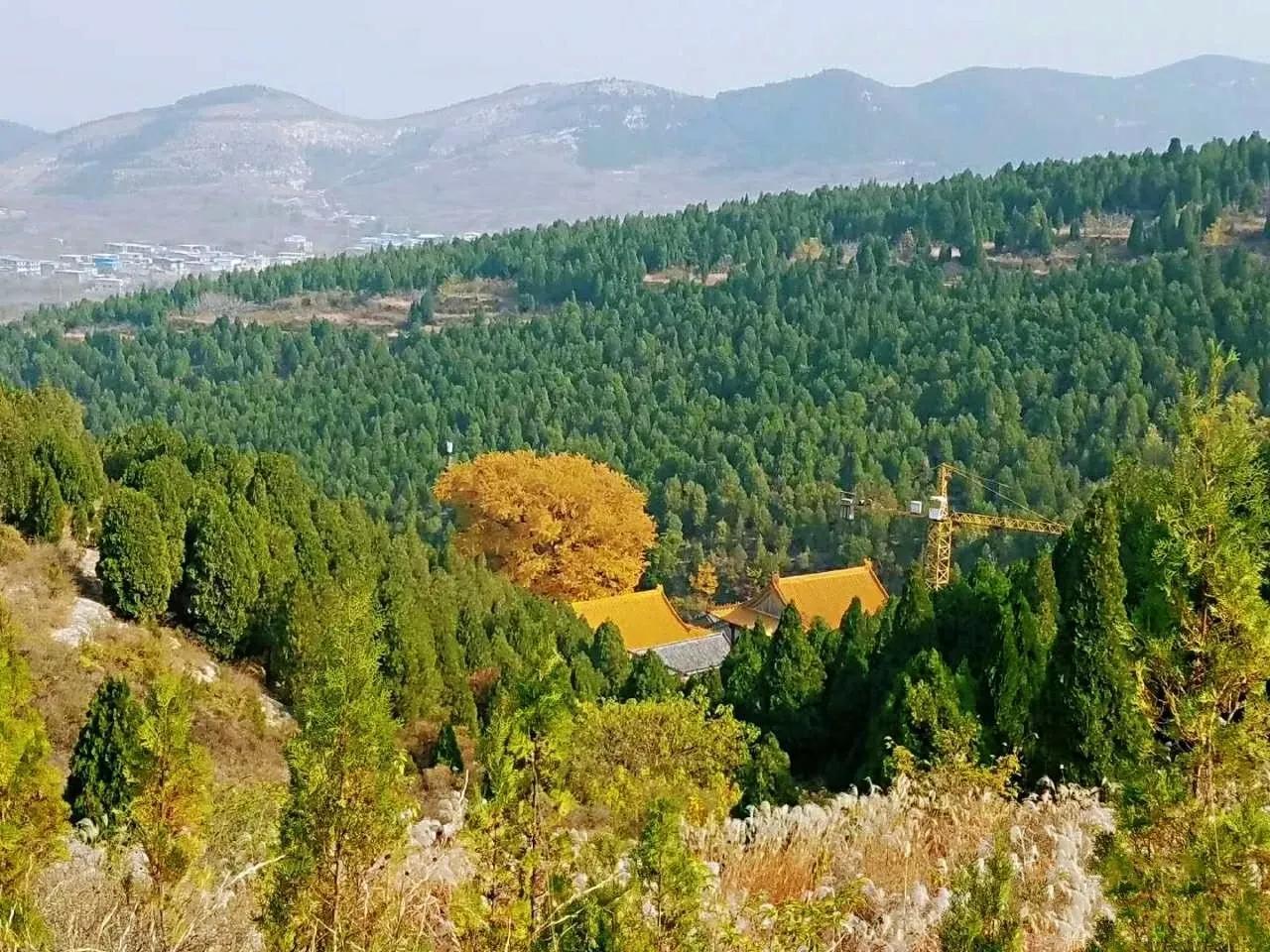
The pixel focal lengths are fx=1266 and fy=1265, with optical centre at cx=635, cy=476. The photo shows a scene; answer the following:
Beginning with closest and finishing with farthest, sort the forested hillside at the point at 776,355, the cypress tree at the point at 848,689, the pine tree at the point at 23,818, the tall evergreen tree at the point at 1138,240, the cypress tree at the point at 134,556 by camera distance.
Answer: the pine tree at the point at 23,818
the cypress tree at the point at 134,556
the cypress tree at the point at 848,689
the forested hillside at the point at 776,355
the tall evergreen tree at the point at 1138,240

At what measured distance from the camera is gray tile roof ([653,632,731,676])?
2309cm

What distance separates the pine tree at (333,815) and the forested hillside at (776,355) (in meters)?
30.7

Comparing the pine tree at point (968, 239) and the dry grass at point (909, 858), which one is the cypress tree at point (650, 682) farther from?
the pine tree at point (968, 239)

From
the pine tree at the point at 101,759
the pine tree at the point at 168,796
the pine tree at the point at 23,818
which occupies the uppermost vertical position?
the pine tree at the point at 168,796

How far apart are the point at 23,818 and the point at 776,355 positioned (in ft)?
157

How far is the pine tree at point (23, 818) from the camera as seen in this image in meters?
3.65

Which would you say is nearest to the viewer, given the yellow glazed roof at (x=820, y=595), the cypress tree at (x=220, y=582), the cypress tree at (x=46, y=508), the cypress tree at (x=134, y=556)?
the cypress tree at (x=134, y=556)

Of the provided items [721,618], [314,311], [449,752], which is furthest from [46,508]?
[314,311]

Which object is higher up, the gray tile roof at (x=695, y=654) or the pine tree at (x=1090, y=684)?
the pine tree at (x=1090, y=684)

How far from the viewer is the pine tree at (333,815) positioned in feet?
10.7

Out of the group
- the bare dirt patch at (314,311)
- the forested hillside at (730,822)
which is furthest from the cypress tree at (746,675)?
the bare dirt patch at (314,311)

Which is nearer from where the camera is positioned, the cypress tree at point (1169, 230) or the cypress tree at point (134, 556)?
the cypress tree at point (134, 556)

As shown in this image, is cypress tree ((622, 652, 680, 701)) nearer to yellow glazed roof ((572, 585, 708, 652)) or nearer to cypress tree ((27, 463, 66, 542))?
cypress tree ((27, 463, 66, 542))

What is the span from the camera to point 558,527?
29781 millimetres
